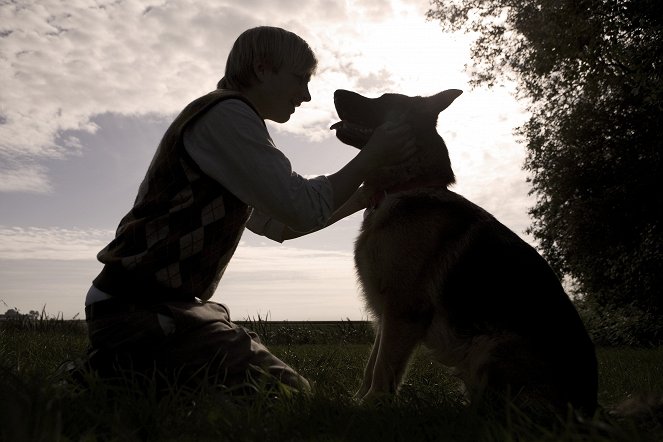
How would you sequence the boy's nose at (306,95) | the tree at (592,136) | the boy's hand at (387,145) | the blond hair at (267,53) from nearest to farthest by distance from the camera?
1. the boy's hand at (387,145)
2. the blond hair at (267,53)
3. the boy's nose at (306,95)
4. the tree at (592,136)

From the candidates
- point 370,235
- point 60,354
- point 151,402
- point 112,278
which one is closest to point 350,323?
point 60,354

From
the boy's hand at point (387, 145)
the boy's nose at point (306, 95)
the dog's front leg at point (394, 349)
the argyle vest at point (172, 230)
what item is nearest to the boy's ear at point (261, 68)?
the boy's nose at point (306, 95)

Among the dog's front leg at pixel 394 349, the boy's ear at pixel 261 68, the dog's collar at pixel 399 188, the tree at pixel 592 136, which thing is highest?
the tree at pixel 592 136

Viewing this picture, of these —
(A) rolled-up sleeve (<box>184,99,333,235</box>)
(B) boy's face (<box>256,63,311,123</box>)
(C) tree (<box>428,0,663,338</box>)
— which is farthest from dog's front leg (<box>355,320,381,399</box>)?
(C) tree (<box>428,0,663,338</box>)

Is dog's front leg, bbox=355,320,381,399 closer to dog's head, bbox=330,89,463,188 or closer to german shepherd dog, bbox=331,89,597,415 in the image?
german shepherd dog, bbox=331,89,597,415

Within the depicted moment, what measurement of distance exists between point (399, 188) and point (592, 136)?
15108mm

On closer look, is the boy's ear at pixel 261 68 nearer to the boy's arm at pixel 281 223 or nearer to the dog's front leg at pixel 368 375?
the boy's arm at pixel 281 223

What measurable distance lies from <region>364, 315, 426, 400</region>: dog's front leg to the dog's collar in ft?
3.21

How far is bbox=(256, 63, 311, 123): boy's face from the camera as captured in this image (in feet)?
12.5

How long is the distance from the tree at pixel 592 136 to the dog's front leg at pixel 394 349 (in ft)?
39.7

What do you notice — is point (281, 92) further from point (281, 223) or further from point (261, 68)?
point (281, 223)

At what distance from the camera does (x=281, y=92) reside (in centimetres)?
385

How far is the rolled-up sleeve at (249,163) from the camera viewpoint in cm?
329

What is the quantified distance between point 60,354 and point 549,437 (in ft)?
15.3
